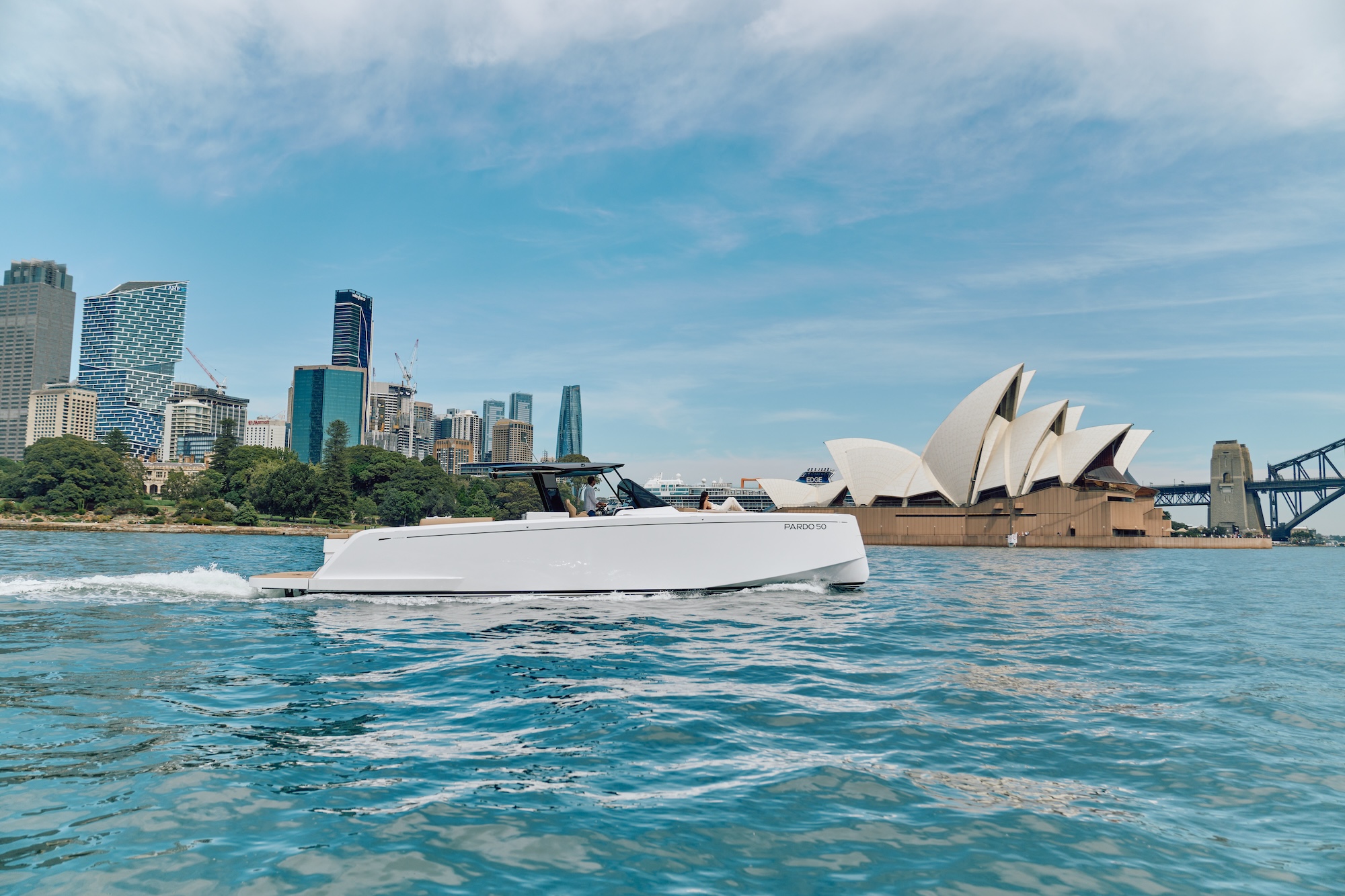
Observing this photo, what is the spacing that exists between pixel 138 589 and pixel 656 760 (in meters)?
13.0

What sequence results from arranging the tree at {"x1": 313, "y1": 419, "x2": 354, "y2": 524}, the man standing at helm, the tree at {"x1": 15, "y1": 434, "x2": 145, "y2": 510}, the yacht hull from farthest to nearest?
the tree at {"x1": 313, "y1": 419, "x2": 354, "y2": 524}, the tree at {"x1": 15, "y1": 434, "x2": 145, "y2": 510}, the man standing at helm, the yacht hull

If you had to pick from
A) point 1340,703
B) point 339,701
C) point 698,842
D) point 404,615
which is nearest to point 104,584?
point 404,615

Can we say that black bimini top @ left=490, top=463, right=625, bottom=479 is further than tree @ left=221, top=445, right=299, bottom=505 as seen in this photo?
No

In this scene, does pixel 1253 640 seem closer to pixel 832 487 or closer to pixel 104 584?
pixel 104 584

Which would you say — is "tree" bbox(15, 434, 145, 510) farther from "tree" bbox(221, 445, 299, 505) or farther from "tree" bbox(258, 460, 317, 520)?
"tree" bbox(258, 460, 317, 520)

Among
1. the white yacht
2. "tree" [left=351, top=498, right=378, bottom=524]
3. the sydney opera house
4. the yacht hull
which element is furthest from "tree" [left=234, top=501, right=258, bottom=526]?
the yacht hull

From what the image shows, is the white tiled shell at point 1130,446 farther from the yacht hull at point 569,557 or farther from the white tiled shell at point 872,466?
the yacht hull at point 569,557

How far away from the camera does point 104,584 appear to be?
1376 cm

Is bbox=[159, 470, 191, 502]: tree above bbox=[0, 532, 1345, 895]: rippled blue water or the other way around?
above

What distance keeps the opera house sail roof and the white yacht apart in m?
57.2

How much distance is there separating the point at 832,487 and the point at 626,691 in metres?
83.8

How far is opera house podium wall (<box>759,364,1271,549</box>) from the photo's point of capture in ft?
220

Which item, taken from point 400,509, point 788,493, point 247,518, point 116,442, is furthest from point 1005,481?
point 116,442

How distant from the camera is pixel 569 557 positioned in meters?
12.4
